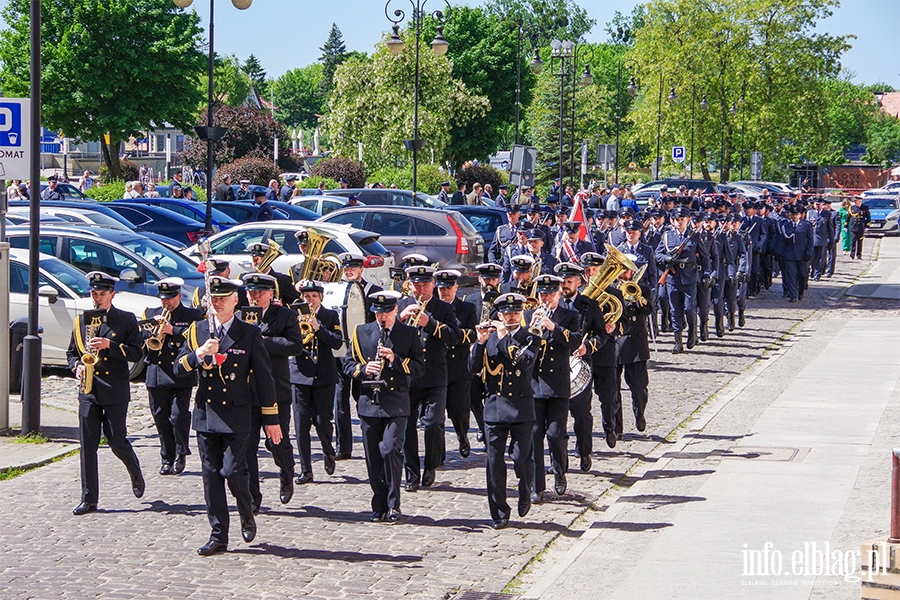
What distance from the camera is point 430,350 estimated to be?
34.4 ft

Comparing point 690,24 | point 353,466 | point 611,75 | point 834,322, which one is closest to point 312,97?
point 611,75

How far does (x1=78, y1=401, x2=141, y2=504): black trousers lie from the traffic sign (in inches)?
153

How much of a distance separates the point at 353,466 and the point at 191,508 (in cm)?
200

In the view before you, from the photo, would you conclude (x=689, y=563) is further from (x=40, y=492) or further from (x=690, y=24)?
(x=690, y=24)

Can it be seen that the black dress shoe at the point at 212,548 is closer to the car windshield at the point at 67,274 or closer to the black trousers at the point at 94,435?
the black trousers at the point at 94,435

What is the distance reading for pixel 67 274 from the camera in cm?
1608

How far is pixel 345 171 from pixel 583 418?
38521mm

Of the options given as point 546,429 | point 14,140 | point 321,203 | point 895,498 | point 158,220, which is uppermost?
point 14,140

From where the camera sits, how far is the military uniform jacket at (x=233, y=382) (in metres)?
8.69

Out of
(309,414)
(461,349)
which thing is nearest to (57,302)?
(309,414)

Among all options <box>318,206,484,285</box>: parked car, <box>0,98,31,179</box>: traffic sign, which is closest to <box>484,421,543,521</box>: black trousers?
<box>0,98,31,179</box>: traffic sign

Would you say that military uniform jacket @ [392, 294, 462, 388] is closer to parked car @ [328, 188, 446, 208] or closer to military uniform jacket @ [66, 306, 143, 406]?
military uniform jacket @ [66, 306, 143, 406]

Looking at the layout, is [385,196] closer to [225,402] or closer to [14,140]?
[14,140]

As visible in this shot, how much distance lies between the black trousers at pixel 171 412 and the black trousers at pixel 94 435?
1102mm
